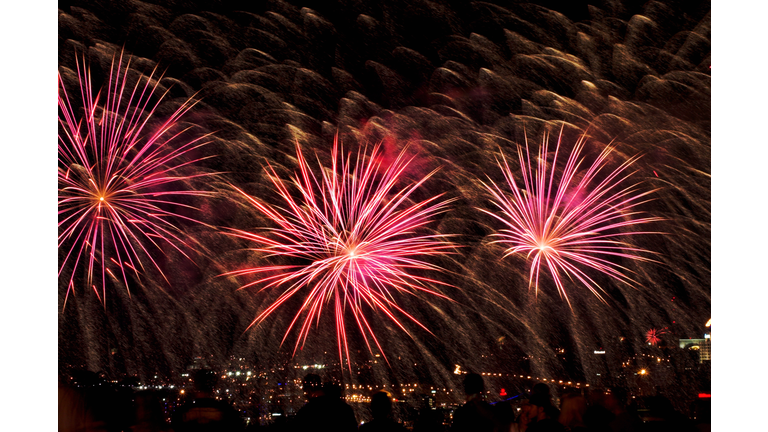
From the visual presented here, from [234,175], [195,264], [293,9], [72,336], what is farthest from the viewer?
[72,336]

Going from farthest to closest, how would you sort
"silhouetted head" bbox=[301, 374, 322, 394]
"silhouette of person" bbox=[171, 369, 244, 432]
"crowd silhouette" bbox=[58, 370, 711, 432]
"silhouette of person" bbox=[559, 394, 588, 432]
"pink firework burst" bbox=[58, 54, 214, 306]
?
"pink firework burst" bbox=[58, 54, 214, 306] → "silhouette of person" bbox=[559, 394, 588, 432] → "silhouetted head" bbox=[301, 374, 322, 394] → "silhouette of person" bbox=[171, 369, 244, 432] → "crowd silhouette" bbox=[58, 370, 711, 432]

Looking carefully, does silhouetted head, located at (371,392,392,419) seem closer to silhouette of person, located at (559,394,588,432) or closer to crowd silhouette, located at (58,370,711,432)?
crowd silhouette, located at (58,370,711,432)

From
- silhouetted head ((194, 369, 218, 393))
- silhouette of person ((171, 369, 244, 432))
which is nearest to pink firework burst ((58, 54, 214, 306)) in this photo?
silhouetted head ((194, 369, 218, 393))

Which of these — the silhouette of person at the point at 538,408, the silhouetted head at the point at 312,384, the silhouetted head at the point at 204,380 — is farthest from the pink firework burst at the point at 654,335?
the silhouetted head at the point at 204,380

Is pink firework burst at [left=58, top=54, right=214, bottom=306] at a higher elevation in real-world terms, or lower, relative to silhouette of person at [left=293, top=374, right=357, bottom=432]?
higher

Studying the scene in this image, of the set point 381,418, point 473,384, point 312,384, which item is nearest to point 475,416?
point 473,384

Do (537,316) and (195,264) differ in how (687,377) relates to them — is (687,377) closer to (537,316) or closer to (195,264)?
(537,316)
